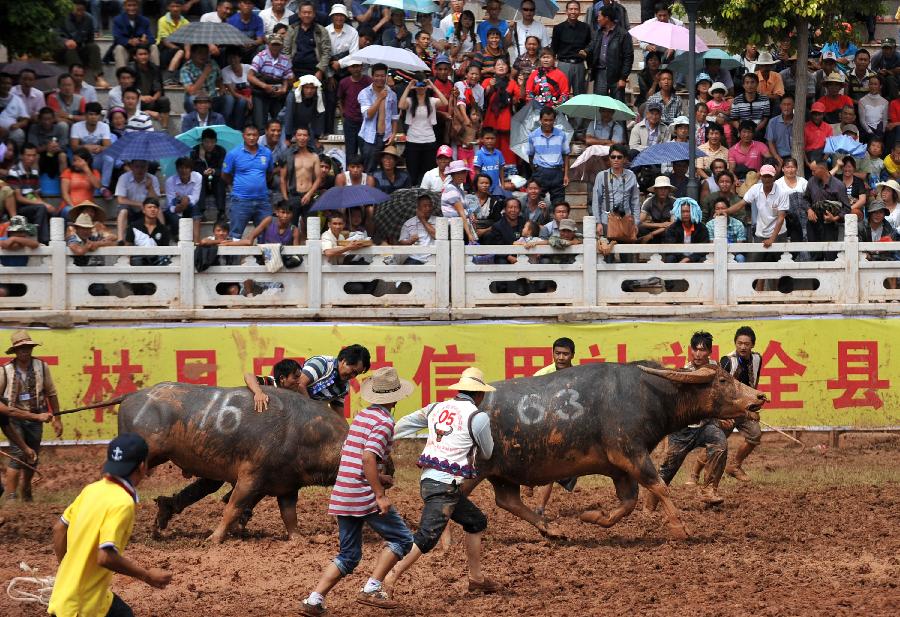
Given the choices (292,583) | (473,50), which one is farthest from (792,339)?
(292,583)

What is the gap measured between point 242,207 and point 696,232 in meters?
5.83

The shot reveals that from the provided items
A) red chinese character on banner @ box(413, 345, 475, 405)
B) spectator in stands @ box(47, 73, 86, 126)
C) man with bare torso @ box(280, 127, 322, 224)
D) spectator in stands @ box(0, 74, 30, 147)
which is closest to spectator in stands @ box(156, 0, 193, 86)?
spectator in stands @ box(47, 73, 86, 126)

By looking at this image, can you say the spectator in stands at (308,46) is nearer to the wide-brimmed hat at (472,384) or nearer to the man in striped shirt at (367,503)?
the wide-brimmed hat at (472,384)

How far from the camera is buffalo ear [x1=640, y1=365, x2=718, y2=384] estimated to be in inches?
484

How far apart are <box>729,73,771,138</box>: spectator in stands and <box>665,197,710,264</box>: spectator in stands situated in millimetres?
2965

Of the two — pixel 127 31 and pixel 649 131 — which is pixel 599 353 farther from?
pixel 127 31

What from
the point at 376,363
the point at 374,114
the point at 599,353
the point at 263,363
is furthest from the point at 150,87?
the point at 599,353

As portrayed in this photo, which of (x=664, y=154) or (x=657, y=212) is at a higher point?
(x=664, y=154)

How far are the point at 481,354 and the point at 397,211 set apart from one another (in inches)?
85.9

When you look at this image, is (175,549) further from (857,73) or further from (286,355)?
(857,73)

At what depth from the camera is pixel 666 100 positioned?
2008 centimetres

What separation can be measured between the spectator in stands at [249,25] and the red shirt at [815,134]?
314 inches

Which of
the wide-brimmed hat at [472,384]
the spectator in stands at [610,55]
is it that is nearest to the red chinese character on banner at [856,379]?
the spectator in stands at [610,55]

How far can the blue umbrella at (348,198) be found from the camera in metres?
17.2
